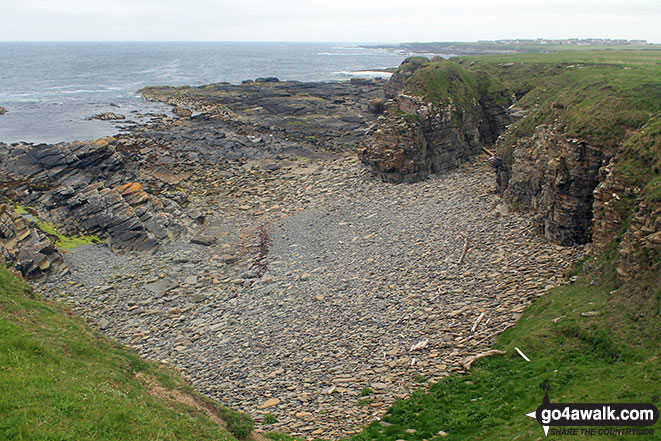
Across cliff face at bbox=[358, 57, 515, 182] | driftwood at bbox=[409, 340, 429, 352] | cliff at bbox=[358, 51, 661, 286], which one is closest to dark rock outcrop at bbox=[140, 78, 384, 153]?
cliff face at bbox=[358, 57, 515, 182]

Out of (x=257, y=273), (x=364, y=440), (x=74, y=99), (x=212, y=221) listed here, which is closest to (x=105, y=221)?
(x=212, y=221)

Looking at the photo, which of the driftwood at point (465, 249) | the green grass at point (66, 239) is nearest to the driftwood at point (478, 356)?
the driftwood at point (465, 249)

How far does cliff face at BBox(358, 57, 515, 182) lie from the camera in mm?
48969

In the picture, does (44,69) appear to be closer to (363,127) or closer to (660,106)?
(363,127)

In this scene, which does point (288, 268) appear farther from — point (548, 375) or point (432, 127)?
point (432, 127)

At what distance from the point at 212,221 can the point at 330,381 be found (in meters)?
28.9

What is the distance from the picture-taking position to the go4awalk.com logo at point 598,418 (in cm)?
1167

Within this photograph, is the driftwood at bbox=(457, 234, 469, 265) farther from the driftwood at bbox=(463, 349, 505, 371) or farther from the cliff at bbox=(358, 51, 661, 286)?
the driftwood at bbox=(463, 349, 505, 371)

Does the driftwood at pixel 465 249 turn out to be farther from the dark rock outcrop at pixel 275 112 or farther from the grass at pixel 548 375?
the dark rock outcrop at pixel 275 112

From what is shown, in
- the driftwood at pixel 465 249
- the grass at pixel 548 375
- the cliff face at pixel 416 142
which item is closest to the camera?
the grass at pixel 548 375

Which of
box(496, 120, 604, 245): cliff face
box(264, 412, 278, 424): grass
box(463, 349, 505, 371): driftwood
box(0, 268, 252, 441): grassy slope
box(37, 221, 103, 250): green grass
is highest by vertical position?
box(496, 120, 604, 245): cliff face

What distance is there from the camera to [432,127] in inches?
1982

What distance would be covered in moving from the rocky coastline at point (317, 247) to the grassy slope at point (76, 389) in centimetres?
402

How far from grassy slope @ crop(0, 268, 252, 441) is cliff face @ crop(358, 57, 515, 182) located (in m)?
35.3
